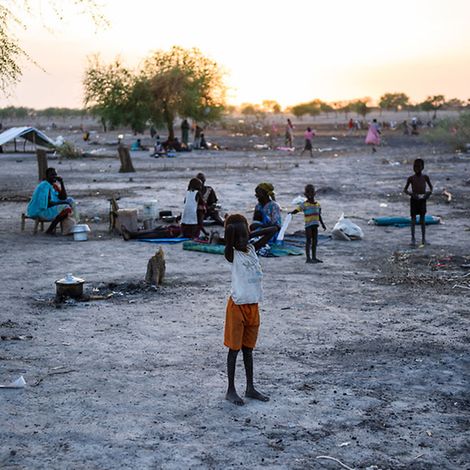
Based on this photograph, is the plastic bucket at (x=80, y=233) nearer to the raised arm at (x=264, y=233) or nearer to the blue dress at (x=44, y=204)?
the blue dress at (x=44, y=204)

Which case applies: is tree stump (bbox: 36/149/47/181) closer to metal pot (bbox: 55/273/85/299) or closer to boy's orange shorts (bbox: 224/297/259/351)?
metal pot (bbox: 55/273/85/299)

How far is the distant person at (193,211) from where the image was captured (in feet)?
42.8

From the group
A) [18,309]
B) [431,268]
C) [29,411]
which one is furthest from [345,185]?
[29,411]

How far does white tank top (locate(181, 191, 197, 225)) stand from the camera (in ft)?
42.7

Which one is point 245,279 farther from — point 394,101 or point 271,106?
point 271,106

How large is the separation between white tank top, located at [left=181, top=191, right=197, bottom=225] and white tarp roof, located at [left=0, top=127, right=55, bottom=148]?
20119mm

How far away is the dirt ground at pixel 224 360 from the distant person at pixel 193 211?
37.5 inches

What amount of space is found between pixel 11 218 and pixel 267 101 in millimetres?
152137

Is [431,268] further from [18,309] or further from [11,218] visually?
[11,218]

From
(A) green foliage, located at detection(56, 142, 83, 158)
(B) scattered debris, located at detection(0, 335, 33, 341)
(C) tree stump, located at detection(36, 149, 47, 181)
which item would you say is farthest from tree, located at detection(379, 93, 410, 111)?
(B) scattered debris, located at detection(0, 335, 33, 341)

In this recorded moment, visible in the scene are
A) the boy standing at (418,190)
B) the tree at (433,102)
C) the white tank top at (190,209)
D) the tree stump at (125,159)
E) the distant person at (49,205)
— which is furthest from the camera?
the tree at (433,102)

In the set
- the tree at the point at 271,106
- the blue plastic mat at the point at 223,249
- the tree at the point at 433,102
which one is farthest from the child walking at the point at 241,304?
the tree at the point at 271,106

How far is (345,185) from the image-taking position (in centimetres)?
2278

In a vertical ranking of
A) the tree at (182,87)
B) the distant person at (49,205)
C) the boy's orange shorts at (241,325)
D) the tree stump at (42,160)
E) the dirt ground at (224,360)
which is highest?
the tree at (182,87)
